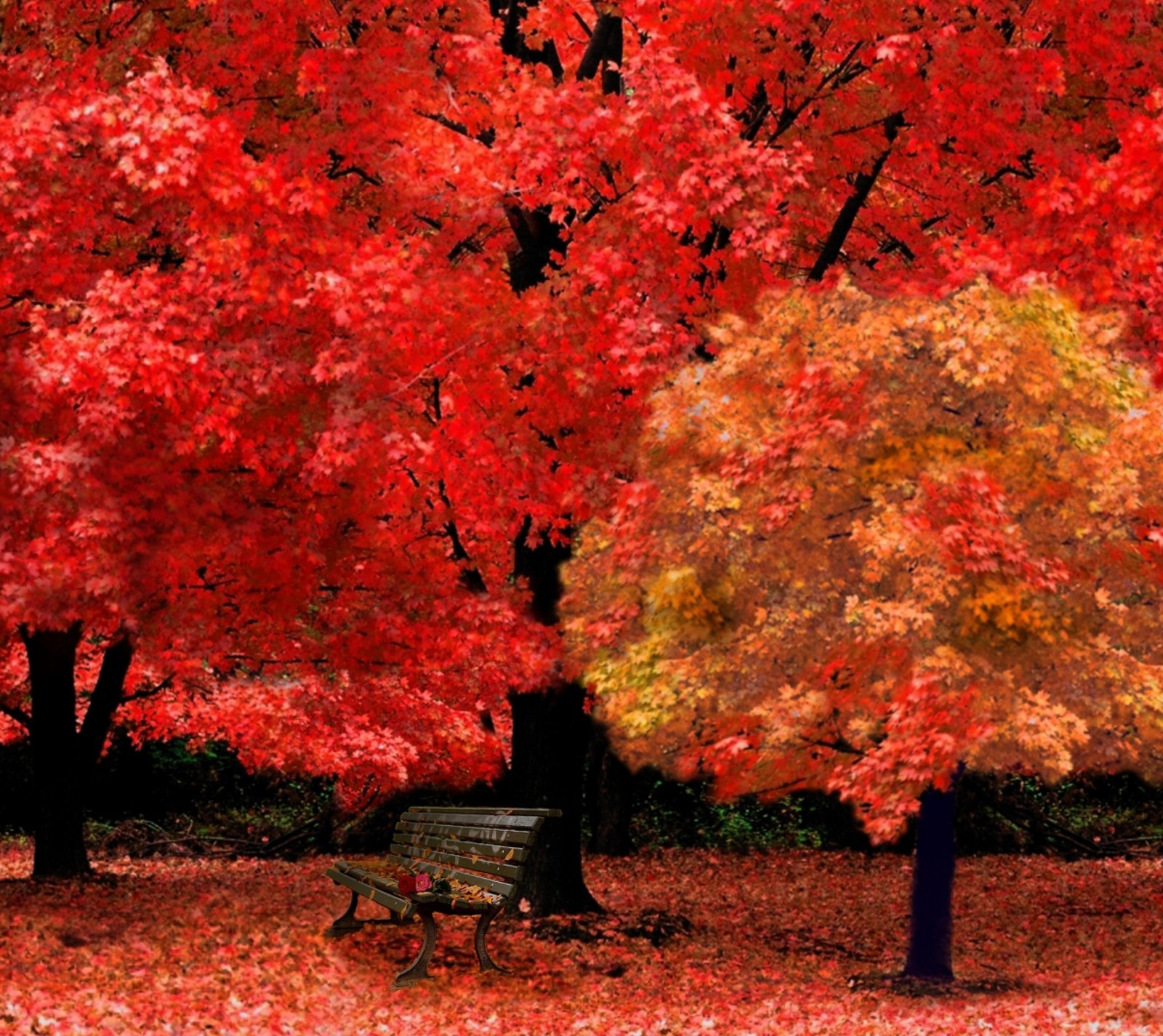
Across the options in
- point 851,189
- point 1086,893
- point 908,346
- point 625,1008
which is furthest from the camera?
point 1086,893

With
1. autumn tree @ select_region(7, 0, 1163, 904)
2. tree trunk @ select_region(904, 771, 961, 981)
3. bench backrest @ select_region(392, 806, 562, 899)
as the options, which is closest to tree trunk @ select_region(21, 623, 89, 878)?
autumn tree @ select_region(7, 0, 1163, 904)

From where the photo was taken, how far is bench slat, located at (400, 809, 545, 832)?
33.9ft

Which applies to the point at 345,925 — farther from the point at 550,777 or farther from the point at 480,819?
the point at 550,777

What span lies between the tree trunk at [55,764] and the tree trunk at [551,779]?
4949 millimetres

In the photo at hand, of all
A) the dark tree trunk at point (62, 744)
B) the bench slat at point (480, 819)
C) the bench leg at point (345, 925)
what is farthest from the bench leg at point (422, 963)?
the dark tree trunk at point (62, 744)

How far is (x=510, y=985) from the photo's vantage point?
10.8 metres

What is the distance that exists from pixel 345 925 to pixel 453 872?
1542 mm

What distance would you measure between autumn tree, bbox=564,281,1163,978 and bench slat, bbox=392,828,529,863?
120 centimetres

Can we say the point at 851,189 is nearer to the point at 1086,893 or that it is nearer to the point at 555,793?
the point at 555,793

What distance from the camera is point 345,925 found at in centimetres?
1183

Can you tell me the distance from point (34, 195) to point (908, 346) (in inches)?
257

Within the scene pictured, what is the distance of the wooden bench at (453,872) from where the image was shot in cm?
988

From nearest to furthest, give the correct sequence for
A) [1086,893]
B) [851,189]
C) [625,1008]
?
[625,1008]
[851,189]
[1086,893]

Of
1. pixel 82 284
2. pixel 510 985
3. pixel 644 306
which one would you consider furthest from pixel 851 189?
pixel 510 985
